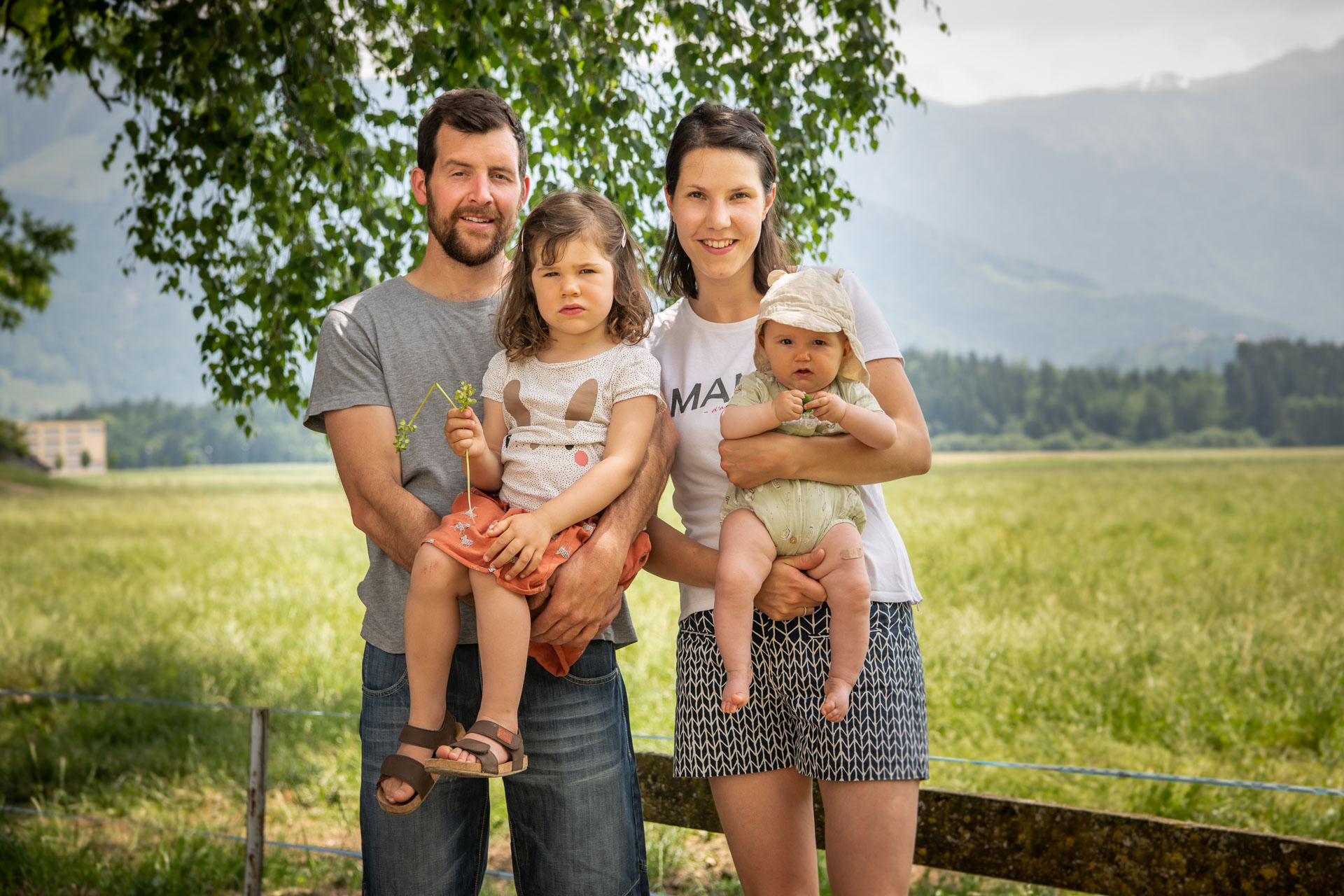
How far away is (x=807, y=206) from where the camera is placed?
4.26 meters

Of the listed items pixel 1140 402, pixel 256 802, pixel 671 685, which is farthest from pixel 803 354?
pixel 1140 402

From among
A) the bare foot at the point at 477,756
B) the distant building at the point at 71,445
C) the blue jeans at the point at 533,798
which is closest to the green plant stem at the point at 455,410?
the blue jeans at the point at 533,798

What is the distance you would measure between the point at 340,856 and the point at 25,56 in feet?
18.9

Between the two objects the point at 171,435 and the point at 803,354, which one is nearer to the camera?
the point at 803,354

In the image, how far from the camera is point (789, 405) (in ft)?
6.21

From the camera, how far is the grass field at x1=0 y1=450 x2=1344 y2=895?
14.4 ft

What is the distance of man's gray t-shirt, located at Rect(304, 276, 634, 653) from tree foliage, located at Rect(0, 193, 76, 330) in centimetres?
1454

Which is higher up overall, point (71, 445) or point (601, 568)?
point (601, 568)

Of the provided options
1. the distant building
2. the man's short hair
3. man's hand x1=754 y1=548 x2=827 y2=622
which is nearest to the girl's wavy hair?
the man's short hair

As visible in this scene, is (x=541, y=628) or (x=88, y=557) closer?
(x=541, y=628)

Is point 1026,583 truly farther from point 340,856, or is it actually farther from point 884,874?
point 884,874

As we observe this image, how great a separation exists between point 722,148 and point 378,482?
1.03 metres

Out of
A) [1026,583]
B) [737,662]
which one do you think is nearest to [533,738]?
[737,662]

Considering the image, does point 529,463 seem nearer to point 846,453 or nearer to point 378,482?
point 378,482
